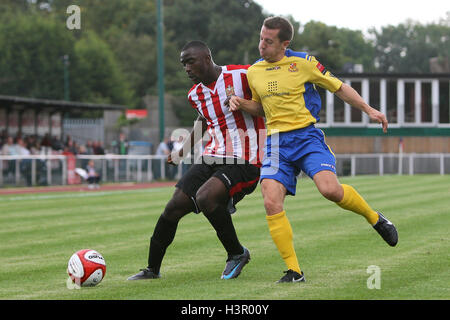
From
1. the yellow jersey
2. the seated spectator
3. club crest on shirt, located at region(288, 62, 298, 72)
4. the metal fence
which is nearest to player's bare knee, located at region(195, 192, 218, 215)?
the yellow jersey

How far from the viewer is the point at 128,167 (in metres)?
30.3

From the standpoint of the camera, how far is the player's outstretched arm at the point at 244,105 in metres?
7.15

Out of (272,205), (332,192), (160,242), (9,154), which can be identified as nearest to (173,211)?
(160,242)

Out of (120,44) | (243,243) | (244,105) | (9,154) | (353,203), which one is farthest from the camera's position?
(120,44)

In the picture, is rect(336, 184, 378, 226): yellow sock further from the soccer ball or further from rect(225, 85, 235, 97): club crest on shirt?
the soccer ball

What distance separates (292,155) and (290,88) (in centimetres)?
57

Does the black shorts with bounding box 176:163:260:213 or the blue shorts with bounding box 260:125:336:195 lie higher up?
the blue shorts with bounding box 260:125:336:195

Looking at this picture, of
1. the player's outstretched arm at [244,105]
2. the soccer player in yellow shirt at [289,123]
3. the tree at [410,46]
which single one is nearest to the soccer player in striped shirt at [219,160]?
the player's outstretched arm at [244,105]

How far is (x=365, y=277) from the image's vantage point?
7152 mm

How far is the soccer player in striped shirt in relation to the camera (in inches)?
293

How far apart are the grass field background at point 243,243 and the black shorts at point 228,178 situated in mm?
757

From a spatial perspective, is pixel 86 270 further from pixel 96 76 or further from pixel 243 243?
pixel 96 76

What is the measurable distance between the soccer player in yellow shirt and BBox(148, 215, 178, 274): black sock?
3.50 feet

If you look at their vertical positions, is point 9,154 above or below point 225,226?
above
